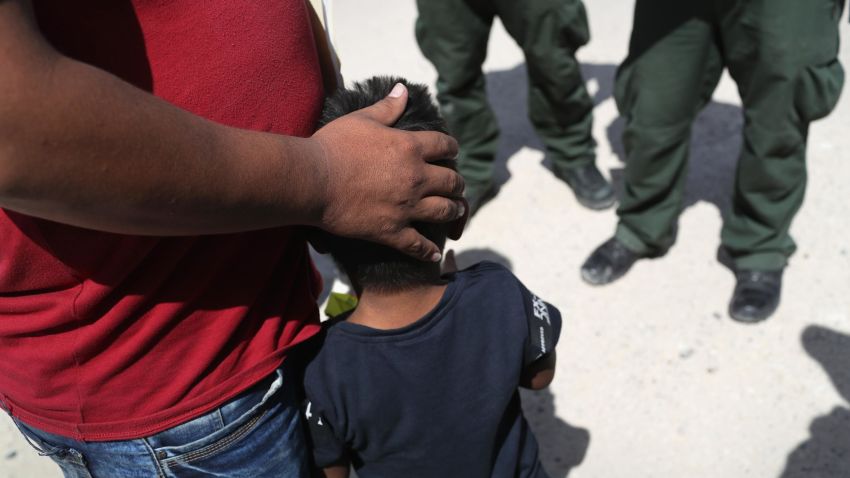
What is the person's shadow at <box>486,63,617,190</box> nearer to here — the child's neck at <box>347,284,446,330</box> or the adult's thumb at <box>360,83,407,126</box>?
the child's neck at <box>347,284,446,330</box>

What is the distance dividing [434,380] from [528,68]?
2.24 meters

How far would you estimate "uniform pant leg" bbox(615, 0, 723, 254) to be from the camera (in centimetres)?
275

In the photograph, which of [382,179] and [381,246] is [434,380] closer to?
[381,246]

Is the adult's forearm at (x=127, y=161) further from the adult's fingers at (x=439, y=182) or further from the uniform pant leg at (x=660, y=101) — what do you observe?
the uniform pant leg at (x=660, y=101)

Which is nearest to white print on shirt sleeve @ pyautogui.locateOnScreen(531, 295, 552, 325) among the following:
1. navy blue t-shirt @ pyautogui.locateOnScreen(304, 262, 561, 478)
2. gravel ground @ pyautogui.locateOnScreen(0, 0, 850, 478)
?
navy blue t-shirt @ pyautogui.locateOnScreen(304, 262, 561, 478)

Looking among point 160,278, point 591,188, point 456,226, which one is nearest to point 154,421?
point 160,278

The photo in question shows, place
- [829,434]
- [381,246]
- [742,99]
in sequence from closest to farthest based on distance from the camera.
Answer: [381,246] < [829,434] < [742,99]

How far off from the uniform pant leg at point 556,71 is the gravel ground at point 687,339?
26 cm

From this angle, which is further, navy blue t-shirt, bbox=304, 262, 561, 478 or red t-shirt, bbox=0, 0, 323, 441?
navy blue t-shirt, bbox=304, 262, 561, 478

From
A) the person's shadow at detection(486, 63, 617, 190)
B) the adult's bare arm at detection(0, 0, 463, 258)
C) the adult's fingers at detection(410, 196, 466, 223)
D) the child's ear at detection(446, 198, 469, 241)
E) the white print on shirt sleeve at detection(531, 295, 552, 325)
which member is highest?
the adult's bare arm at detection(0, 0, 463, 258)

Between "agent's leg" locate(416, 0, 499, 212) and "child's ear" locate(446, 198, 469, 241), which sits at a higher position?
"child's ear" locate(446, 198, 469, 241)

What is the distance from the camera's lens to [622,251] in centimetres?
319

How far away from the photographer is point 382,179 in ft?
3.50

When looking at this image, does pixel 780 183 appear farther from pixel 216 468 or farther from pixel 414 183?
pixel 216 468
